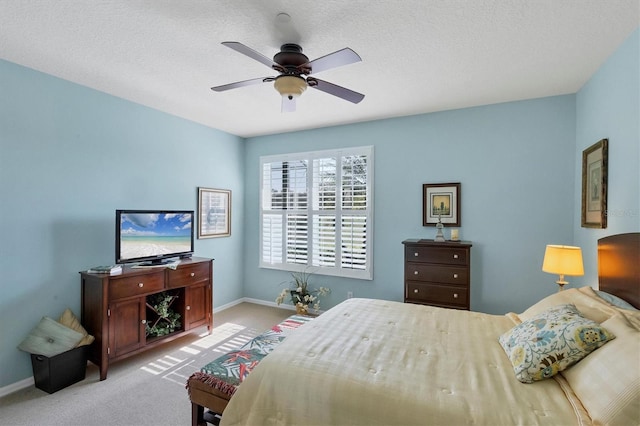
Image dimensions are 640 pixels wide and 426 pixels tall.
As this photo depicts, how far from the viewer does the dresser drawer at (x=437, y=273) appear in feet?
11.1

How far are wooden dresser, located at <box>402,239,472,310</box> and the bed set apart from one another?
1.21 meters

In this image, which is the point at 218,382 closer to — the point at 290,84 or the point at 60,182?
the point at 290,84

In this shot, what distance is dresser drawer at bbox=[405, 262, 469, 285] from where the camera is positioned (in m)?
3.39

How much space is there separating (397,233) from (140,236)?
3085mm

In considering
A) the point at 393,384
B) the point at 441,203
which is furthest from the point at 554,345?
the point at 441,203

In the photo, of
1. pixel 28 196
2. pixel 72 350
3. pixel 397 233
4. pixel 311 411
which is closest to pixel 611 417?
pixel 311 411

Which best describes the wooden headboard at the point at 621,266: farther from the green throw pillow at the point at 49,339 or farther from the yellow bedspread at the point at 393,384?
the green throw pillow at the point at 49,339

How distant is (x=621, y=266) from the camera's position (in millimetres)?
2039

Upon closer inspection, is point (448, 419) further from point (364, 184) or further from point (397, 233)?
point (364, 184)

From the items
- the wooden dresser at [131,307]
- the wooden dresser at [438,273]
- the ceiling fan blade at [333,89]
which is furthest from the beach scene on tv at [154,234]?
the wooden dresser at [438,273]

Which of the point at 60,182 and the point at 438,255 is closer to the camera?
the point at 60,182

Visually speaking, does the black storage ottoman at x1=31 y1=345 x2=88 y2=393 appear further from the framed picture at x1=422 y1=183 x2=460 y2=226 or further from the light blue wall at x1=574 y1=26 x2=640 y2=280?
the light blue wall at x1=574 y1=26 x2=640 y2=280

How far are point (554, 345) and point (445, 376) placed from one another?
54cm

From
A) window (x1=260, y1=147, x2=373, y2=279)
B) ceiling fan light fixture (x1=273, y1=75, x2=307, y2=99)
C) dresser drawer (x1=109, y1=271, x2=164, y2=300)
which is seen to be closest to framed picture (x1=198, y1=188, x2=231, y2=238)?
window (x1=260, y1=147, x2=373, y2=279)
